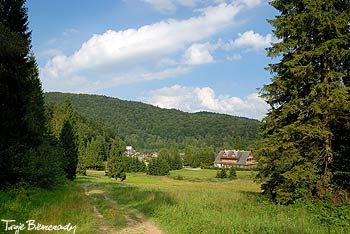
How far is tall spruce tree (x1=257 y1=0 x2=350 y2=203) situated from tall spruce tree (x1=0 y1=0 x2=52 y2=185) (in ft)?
42.2

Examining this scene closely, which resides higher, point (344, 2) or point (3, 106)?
point (344, 2)

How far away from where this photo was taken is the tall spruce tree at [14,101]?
55.4ft

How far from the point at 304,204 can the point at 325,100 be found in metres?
4.53

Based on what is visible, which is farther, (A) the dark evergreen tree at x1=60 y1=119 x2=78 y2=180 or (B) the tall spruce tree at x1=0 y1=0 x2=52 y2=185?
(A) the dark evergreen tree at x1=60 y1=119 x2=78 y2=180

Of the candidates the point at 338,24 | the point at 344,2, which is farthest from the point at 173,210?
the point at 344,2

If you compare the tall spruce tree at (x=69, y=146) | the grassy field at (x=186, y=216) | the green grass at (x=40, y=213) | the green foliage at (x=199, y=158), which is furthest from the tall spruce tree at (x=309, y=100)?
the green foliage at (x=199, y=158)

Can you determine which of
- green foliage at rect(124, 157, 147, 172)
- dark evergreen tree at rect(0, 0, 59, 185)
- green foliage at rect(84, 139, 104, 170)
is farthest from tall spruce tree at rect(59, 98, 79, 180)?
green foliage at rect(124, 157, 147, 172)

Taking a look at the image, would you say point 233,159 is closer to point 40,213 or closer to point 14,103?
point 14,103

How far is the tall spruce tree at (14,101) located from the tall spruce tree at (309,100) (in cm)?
1285

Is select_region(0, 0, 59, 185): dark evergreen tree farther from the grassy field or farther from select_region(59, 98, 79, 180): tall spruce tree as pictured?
select_region(59, 98, 79, 180): tall spruce tree

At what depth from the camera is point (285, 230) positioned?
9.77m

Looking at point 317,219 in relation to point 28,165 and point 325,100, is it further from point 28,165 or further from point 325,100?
point 28,165

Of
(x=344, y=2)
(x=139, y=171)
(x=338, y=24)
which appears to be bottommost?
(x=139, y=171)

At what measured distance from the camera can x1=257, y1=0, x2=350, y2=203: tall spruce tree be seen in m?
14.1
